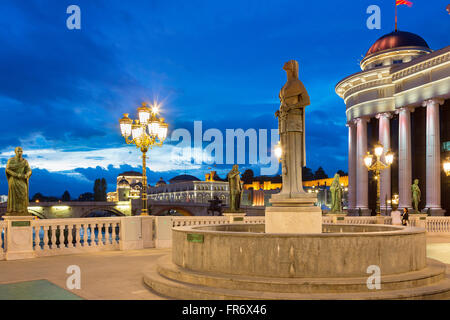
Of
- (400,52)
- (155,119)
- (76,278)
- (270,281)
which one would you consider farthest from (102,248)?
(400,52)

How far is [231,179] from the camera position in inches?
739

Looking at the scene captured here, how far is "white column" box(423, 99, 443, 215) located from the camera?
37.5m

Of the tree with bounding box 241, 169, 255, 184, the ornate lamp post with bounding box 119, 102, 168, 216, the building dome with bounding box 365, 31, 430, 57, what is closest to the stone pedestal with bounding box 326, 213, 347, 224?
the ornate lamp post with bounding box 119, 102, 168, 216

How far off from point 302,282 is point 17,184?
9.97 meters

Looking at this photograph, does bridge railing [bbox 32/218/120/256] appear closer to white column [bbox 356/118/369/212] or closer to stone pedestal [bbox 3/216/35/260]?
stone pedestal [bbox 3/216/35/260]

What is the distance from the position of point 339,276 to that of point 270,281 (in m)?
1.29

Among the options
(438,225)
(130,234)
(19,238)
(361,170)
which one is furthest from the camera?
(361,170)

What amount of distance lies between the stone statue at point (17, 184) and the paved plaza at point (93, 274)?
1.69 m

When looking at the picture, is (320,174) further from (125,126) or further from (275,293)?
(275,293)

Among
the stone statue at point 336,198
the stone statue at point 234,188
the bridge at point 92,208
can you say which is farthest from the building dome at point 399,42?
the stone statue at point 234,188

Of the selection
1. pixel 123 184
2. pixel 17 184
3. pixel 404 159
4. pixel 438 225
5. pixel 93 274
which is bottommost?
pixel 438 225

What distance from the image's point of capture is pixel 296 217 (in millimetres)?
9883

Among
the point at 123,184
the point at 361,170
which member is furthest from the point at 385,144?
the point at 123,184
